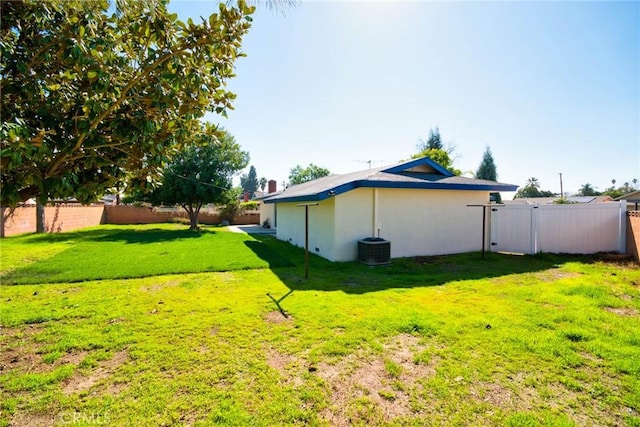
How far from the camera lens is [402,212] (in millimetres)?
9516

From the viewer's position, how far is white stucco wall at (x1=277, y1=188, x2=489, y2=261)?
8.88 m

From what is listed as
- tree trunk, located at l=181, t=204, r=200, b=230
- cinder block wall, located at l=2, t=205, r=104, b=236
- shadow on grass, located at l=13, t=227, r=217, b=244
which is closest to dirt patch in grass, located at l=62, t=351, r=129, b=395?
shadow on grass, located at l=13, t=227, r=217, b=244

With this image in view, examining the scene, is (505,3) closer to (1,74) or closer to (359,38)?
(359,38)

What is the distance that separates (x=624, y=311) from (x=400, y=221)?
554cm

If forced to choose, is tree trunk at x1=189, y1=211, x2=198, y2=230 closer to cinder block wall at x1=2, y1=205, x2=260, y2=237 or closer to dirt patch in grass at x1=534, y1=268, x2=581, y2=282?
cinder block wall at x1=2, y1=205, x2=260, y2=237

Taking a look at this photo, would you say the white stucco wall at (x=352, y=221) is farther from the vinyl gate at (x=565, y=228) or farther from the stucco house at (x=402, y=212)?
the vinyl gate at (x=565, y=228)

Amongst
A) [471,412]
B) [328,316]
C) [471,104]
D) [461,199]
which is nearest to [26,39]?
[328,316]

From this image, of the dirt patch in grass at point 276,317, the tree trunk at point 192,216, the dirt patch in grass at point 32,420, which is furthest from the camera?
the tree trunk at point 192,216

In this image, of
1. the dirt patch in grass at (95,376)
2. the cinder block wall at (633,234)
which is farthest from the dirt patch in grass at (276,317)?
the cinder block wall at (633,234)

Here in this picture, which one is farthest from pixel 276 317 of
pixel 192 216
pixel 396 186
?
pixel 192 216

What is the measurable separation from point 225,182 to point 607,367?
21.3m

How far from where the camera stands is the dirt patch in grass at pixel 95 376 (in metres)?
2.70

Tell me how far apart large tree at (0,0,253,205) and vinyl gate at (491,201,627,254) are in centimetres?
1088

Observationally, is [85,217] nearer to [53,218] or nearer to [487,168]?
[53,218]
